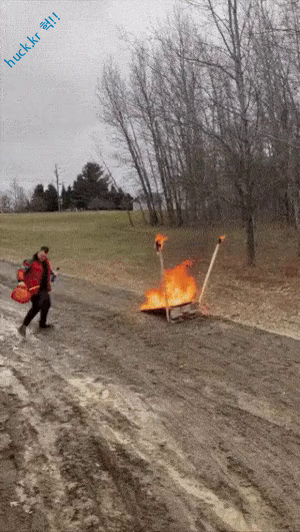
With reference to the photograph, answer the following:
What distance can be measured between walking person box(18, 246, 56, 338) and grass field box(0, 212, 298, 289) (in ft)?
17.5

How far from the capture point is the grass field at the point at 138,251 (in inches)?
699

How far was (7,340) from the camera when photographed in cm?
914

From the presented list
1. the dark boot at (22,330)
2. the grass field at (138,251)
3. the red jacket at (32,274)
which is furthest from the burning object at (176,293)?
the grass field at (138,251)

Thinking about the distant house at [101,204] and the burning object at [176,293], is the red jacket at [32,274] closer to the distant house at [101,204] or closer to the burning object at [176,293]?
the burning object at [176,293]

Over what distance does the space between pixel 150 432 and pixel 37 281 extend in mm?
5459

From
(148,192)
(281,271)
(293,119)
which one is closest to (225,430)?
(281,271)

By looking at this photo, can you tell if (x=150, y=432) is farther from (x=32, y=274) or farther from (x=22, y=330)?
(x=32, y=274)

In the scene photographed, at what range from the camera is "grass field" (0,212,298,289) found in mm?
17750

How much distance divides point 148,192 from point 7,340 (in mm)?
34676

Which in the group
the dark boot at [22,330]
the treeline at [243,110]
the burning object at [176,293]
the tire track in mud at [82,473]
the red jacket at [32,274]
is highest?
the treeline at [243,110]

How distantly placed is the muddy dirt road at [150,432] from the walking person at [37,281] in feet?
1.98

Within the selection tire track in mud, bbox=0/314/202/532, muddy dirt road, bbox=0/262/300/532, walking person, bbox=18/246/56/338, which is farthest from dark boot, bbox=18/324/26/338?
tire track in mud, bbox=0/314/202/532

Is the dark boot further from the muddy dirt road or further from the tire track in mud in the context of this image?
the tire track in mud

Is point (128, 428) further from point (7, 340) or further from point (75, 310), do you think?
point (75, 310)
